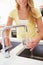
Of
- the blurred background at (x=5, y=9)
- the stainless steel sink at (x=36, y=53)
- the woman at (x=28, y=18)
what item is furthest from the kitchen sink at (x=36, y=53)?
the blurred background at (x=5, y=9)

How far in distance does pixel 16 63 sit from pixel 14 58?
0.09 m

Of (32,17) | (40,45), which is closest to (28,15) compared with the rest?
(32,17)

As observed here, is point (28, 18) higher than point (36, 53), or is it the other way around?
point (28, 18)

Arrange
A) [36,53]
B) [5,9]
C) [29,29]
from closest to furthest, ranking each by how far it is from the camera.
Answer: [36,53] < [29,29] < [5,9]

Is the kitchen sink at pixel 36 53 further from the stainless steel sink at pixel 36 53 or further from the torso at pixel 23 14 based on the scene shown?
the torso at pixel 23 14

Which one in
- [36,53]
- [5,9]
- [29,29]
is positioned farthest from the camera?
[5,9]

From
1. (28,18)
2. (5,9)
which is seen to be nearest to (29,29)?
(28,18)

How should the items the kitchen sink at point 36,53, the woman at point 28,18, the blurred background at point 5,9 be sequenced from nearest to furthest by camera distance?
the kitchen sink at point 36,53
the woman at point 28,18
the blurred background at point 5,9

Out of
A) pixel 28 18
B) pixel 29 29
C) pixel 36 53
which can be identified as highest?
pixel 28 18

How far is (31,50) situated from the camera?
4.49ft

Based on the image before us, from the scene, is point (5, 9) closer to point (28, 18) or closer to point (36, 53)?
point (28, 18)

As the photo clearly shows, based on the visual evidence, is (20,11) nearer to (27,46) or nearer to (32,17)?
(32,17)

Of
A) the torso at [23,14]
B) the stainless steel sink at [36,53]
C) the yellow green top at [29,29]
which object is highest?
the torso at [23,14]

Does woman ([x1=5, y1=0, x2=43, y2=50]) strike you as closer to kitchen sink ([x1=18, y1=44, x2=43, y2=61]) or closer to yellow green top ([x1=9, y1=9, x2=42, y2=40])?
yellow green top ([x1=9, y1=9, x2=42, y2=40])
